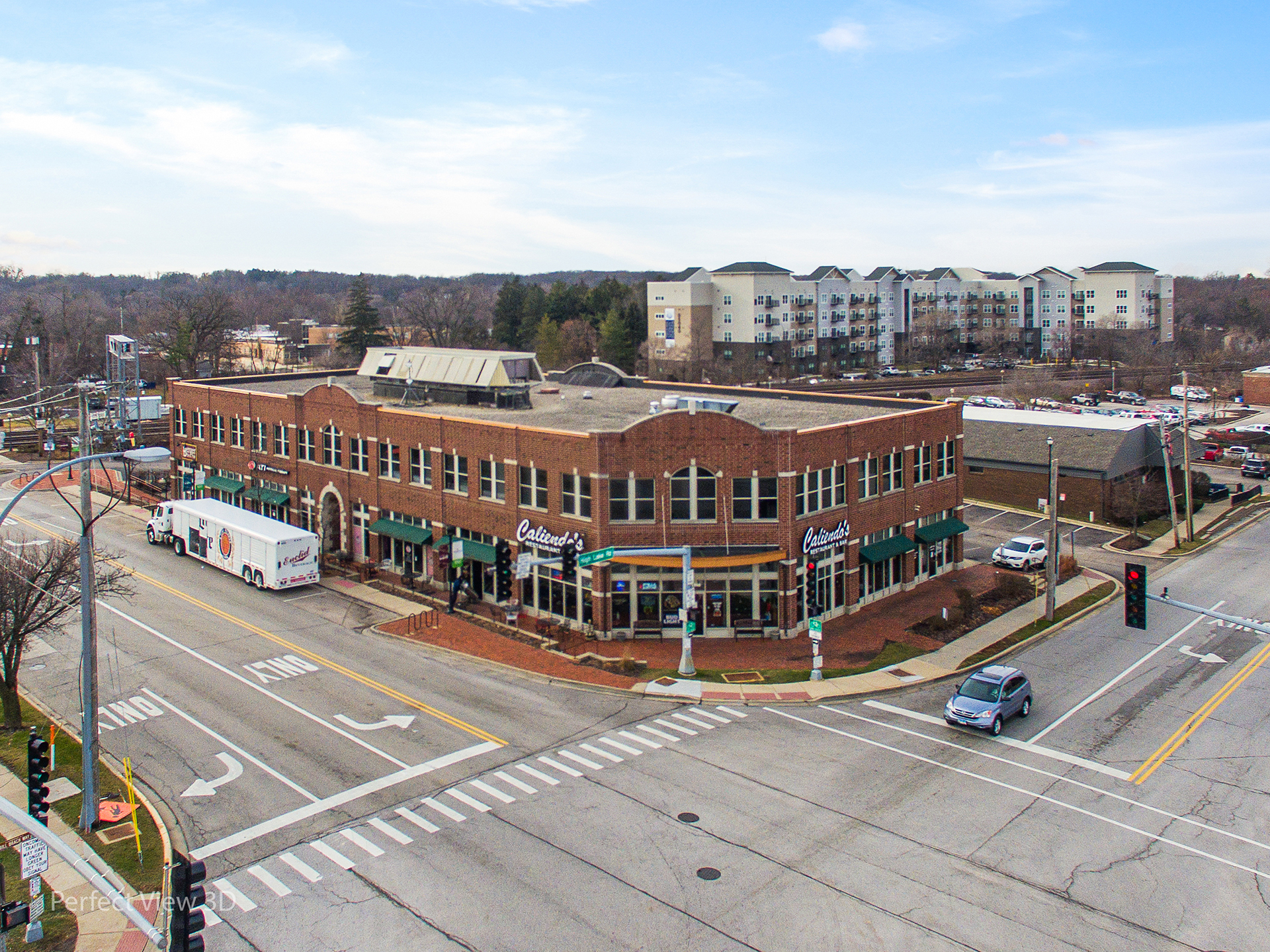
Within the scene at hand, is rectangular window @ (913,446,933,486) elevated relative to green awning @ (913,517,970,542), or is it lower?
elevated

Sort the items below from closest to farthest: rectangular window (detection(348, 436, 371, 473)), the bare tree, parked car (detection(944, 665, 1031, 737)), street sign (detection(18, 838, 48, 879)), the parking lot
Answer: street sign (detection(18, 838, 48, 879)) < parked car (detection(944, 665, 1031, 737)) < rectangular window (detection(348, 436, 371, 473)) < the parking lot < the bare tree

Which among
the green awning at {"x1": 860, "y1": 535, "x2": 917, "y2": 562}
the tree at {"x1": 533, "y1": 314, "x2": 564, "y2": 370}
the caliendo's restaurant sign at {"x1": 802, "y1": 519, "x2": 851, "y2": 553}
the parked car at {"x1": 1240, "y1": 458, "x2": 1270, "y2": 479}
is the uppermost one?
the tree at {"x1": 533, "y1": 314, "x2": 564, "y2": 370}

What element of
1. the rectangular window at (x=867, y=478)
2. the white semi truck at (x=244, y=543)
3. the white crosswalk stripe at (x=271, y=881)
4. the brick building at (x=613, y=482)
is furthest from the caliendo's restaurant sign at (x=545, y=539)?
the white crosswalk stripe at (x=271, y=881)

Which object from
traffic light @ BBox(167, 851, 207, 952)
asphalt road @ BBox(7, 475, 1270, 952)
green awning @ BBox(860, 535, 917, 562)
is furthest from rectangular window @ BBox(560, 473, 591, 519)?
traffic light @ BBox(167, 851, 207, 952)

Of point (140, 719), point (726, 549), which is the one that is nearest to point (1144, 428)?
point (726, 549)

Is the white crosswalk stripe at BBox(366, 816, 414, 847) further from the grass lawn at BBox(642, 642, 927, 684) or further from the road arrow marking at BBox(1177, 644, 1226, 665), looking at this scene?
the road arrow marking at BBox(1177, 644, 1226, 665)

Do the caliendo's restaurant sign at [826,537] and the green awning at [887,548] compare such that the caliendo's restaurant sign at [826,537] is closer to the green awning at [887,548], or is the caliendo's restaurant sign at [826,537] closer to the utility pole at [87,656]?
the green awning at [887,548]
